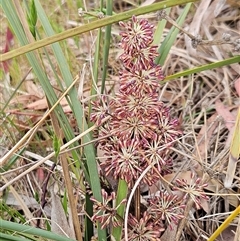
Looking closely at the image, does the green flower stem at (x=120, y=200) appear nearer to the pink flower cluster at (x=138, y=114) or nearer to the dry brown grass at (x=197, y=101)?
the pink flower cluster at (x=138, y=114)

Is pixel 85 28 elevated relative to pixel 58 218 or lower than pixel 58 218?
elevated

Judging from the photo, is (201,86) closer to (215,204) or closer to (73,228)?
(215,204)

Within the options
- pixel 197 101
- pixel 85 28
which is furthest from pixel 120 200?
pixel 197 101

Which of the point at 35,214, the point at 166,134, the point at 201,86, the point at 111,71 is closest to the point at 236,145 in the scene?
the point at 166,134

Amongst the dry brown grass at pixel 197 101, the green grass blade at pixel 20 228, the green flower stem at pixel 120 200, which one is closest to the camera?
the green grass blade at pixel 20 228

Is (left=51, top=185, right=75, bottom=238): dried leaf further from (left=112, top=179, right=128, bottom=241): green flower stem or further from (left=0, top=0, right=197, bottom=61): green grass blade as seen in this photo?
(left=0, top=0, right=197, bottom=61): green grass blade

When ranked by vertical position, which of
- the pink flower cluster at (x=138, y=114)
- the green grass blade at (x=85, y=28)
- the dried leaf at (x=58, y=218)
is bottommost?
the dried leaf at (x=58, y=218)

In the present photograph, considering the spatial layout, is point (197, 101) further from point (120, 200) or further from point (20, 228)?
point (20, 228)

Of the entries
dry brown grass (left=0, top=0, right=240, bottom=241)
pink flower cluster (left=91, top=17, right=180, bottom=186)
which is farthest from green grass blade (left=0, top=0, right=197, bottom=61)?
dry brown grass (left=0, top=0, right=240, bottom=241)

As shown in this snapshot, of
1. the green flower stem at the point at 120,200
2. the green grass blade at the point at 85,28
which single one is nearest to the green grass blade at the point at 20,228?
the green flower stem at the point at 120,200

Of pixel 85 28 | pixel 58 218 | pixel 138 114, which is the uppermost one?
pixel 85 28

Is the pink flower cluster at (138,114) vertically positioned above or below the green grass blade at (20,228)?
above
